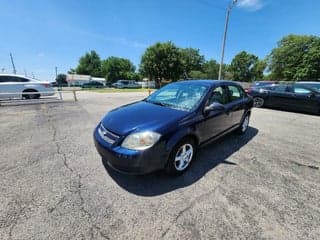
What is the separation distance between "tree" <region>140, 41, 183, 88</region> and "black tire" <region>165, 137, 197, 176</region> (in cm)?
3344

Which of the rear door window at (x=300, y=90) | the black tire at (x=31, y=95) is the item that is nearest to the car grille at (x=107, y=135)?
the black tire at (x=31, y=95)

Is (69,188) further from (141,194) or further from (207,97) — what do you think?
(207,97)

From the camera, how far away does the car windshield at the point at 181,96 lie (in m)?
3.10

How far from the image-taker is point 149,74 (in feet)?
120

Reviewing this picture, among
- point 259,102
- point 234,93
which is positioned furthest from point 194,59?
point 234,93

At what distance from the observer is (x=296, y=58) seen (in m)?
35.4

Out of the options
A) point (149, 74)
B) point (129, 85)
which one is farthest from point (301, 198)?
point (129, 85)

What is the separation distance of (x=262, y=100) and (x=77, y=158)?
10011 mm

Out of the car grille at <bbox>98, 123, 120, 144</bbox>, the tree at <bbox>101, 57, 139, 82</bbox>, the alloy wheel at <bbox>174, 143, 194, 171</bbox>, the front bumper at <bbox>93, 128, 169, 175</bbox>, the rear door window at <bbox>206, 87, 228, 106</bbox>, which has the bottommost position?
the alloy wheel at <bbox>174, 143, 194, 171</bbox>

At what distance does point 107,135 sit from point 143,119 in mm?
597

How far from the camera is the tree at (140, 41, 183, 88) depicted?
3516 cm

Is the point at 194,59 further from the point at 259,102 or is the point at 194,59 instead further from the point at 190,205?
the point at 190,205

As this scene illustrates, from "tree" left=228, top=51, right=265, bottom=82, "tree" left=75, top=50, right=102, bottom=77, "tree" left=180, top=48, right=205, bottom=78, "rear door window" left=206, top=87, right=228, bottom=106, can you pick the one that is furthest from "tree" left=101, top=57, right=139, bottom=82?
"rear door window" left=206, top=87, right=228, bottom=106

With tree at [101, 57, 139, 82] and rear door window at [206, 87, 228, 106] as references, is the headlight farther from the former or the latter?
tree at [101, 57, 139, 82]
